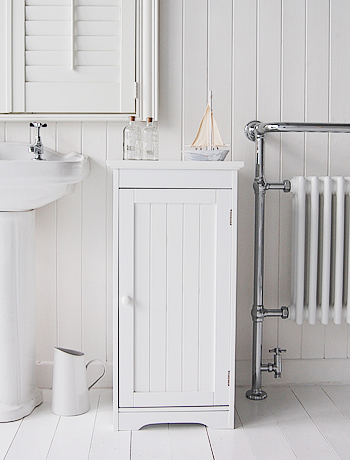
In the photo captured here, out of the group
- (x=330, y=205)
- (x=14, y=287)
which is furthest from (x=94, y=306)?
(x=330, y=205)

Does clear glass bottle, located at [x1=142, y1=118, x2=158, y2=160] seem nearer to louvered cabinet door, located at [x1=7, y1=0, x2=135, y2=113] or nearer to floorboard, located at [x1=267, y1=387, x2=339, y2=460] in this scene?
louvered cabinet door, located at [x1=7, y1=0, x2=135, y2=113]

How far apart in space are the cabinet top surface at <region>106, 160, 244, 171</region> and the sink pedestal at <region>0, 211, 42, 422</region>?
396mm

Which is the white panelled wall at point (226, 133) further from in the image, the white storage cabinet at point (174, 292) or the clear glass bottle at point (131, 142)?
the white storage cabinet at point (174, 292)

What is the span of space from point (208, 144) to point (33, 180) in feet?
1.88

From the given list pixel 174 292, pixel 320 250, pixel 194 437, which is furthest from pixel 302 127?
pixel 194 437

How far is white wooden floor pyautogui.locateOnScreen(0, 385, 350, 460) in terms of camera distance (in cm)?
151

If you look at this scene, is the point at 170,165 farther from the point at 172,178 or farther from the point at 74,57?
the point at 74,57

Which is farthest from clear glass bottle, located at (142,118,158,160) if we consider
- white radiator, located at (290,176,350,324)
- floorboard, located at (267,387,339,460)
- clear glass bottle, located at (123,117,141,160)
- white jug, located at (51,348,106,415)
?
floorboard, located at (267,387,339,460)

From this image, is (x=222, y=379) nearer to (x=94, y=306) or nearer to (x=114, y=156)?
(x=94, y=306)

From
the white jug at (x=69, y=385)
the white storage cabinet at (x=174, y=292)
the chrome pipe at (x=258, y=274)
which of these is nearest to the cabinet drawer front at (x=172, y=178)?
the white storage cabinet at (x=174, y=292)

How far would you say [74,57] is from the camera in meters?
1.92

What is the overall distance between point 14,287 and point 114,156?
0.59m

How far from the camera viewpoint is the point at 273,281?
2.05m

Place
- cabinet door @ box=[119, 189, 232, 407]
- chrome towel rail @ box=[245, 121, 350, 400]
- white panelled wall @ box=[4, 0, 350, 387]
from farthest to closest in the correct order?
white panelled wall @ box=[4, 0, 350, 387] → chrome towel rail @ box=[245, 121, 350, 400] → cabinet door @ box=[119, 189, 232, 407]
